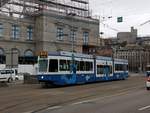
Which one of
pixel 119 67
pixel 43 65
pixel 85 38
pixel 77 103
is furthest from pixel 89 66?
pixel 85 38

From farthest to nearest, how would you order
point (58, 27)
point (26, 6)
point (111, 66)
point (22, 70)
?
point (58, 27) → point (26, 6) → point (22, 70) → point (111, 66)

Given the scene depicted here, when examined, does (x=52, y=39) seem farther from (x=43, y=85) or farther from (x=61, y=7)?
(x=43, y=85)

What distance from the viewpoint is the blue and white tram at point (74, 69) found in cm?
3566

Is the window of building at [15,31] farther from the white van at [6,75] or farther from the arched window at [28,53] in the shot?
the white van at [6,75]

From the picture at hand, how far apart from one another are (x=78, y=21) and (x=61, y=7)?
6213 mm

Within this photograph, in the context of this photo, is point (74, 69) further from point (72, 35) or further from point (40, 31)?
point (72, 35)

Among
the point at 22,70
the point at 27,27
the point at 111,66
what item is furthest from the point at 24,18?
A: the point at 111,66

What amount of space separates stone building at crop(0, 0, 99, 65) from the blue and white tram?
1305 inches

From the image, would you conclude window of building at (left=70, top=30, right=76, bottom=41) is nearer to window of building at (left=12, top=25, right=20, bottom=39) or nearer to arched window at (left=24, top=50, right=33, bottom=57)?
arched window at (left=24, top=50, right=33, bottom=57)

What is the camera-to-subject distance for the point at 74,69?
38.8 meters

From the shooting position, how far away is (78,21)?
9319 centimetres

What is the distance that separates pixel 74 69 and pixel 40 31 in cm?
4835

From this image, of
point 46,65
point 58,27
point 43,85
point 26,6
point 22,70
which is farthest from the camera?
point 58,27

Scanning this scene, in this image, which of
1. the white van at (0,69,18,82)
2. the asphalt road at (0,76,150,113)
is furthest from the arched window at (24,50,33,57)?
the asphalt road at (0,76,150,113)
